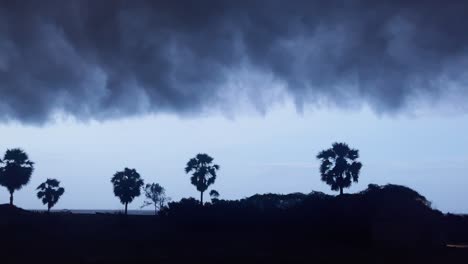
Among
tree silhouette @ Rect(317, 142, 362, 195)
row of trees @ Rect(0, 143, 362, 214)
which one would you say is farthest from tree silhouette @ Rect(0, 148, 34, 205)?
tree silhouette @ Rect(317, 142, 362, 195)

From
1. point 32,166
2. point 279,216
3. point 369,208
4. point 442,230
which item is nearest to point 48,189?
point 32,166

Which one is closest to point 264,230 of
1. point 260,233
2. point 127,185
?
point 260,233

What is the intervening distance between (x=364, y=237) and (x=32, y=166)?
4358 cm

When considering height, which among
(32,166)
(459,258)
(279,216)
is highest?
(32,166)

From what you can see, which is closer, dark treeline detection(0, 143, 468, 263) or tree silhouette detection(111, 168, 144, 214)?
dark treeline detection(0, 143, 468, 263)

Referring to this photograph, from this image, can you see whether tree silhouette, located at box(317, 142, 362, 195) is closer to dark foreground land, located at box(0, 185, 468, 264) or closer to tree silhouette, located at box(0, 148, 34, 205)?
dark foreground land, located at box(0, 185, 468, 264)

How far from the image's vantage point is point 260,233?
5625 centimetres

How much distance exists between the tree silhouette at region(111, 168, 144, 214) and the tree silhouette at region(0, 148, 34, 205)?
38.3ft

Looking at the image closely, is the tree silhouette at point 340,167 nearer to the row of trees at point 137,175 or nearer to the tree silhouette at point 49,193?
the row of trees at point 137,175

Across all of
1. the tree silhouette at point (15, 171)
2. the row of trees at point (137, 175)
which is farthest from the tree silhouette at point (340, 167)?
the tree silhouette at point (15, 171)

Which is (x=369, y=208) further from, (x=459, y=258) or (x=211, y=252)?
(x=211, y=252)

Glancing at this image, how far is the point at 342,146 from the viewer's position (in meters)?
61.3

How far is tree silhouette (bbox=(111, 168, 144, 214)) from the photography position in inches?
3046

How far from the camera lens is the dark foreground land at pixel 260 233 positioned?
4212 cm
